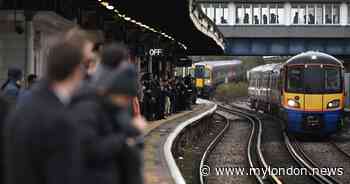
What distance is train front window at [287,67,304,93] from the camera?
22.7m

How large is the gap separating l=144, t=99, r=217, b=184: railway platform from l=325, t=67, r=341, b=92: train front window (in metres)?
4.25

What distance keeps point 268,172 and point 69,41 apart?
11760mm

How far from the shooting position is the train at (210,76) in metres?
63.0

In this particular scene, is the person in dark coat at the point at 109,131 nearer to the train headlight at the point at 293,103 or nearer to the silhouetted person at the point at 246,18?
the train headlight at the point at 293,103

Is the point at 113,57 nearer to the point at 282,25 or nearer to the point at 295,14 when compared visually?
the point at 282,25

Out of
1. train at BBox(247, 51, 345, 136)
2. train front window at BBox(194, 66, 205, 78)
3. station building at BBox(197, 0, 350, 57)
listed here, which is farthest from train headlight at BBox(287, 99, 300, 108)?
train front window at BBox(194, 66, 205, 78)

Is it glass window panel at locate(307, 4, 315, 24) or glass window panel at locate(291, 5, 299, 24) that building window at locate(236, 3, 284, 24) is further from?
glass window panel at locate(307, 4, 315, 24)

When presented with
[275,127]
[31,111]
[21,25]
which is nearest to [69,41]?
[31,111]

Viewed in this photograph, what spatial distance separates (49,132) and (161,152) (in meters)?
11.3

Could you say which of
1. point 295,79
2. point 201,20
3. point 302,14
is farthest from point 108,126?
point 302,14

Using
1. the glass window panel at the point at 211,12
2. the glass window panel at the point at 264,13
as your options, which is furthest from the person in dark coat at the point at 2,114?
the glass window panel at the point at 211,12

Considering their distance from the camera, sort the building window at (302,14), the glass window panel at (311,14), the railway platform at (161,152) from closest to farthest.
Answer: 1. the railway platform at (161,152)
2. the glass window panel at (311,14)
3. the building window at (302,14)

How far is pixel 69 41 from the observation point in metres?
4.26

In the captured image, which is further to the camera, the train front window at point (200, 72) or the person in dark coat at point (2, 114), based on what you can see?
the train front window at point (200, 72)
